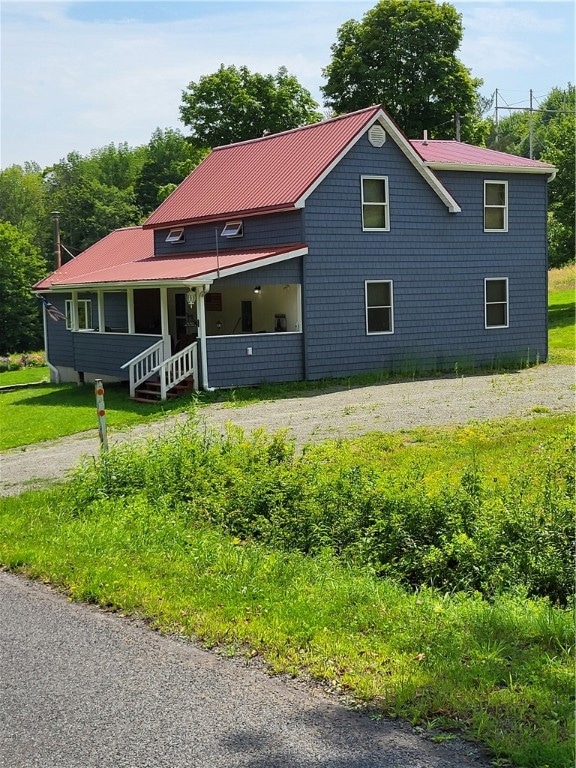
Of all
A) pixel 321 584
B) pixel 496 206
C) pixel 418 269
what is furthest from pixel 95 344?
pixel 321 584

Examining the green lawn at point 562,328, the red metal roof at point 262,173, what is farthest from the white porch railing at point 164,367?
the green lawn at point 562,328

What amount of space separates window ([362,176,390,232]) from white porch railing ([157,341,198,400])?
19.0 feet

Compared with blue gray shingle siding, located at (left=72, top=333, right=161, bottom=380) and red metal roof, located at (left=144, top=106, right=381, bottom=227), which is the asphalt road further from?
red metal roof, located at (left=144, top=106, right=381, bottom=227)

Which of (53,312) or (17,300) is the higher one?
(17,300)

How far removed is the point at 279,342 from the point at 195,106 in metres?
27.7

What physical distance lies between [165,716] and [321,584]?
2395 mm

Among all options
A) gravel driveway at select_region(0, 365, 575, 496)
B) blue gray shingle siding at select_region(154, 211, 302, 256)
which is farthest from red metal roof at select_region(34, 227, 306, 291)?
gravel driveway at select_region(0, 365, 575, 496)

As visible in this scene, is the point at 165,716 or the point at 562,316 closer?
the point at 165,716

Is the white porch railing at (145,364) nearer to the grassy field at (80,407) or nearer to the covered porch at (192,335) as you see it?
the covered porch at (192,335)

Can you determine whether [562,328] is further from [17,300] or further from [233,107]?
[17,300]

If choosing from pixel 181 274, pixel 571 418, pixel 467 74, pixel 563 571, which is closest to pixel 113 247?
pixel 181 274

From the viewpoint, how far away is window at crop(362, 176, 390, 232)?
2362cm

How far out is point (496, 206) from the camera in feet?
86.0

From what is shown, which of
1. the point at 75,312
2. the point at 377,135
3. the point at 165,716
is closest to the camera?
the point at 165,716
